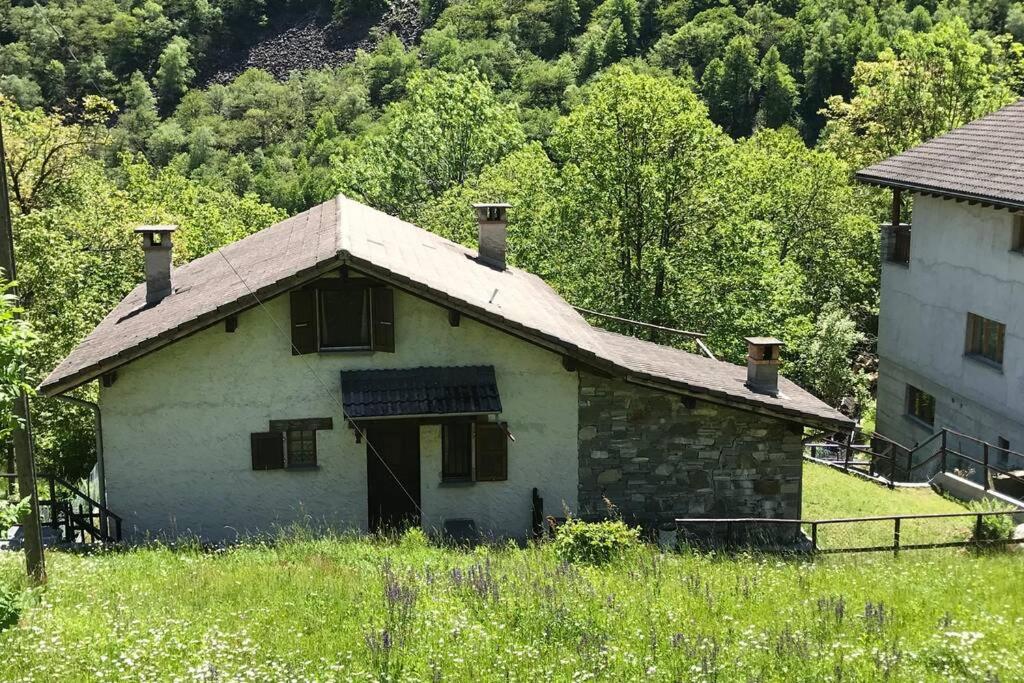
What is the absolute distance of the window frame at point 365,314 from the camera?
57.2 feet

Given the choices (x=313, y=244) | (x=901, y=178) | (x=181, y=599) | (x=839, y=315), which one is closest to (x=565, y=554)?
(x=181, y=599)

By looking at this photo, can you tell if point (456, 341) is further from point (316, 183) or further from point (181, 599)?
point (316, 183)

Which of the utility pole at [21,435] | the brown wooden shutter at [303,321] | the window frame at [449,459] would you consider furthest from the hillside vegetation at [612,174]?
the window frame at [449,459]

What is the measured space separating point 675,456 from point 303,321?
20.6 ft

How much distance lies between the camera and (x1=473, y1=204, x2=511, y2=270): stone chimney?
22.9 metres

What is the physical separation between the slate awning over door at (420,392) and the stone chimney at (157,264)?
5111mm

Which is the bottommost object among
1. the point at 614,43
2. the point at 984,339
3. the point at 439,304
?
the point at 984,339

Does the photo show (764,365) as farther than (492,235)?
No

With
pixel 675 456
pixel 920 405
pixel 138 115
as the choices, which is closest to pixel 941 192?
pixel 920 405

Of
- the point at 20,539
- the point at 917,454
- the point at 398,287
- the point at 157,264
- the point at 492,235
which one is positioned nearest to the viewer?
the point at 20,539

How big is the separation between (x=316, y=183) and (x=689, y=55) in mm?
45041

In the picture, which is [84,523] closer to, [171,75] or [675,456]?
[675,456]

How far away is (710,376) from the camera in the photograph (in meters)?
18.7

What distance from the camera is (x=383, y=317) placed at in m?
17.6
